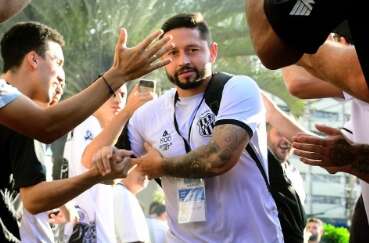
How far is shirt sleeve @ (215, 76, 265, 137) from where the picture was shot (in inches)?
178

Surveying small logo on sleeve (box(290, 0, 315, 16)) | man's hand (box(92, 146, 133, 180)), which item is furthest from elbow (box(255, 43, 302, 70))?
man's hand (box(92, 146, 133, 180))

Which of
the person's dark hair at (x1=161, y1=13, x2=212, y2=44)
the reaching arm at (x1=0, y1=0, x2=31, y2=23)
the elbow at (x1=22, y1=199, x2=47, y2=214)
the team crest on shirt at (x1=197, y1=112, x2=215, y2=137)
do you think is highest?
the reaching arm at (x1=0, y1=0, x2=31, y2=23)

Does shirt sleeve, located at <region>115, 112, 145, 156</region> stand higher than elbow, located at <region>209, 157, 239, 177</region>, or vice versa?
shirt sleeve, located at <region>115, 112, 145, 156</region>

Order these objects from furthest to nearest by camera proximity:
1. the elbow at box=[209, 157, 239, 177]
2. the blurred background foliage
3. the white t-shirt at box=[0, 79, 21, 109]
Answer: the blurred background foliage → the elbow at box=[209, 157, 239, 177] → the white t-shirt at box=[0, 79, 21, 109]

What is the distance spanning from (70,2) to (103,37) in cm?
112

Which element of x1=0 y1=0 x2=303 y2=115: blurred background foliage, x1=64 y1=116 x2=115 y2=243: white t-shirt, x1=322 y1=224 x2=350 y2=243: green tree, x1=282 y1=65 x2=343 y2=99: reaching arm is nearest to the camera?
x1=282 y1=65 x2=343 y2=99: reaching arm

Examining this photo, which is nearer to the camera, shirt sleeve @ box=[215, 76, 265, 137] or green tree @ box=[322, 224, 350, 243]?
shirt sleeve @ box=[215, 76, 265, 137]

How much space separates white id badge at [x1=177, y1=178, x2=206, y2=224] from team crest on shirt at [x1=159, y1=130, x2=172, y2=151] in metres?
0.23

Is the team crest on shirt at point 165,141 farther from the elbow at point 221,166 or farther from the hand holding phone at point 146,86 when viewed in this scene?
the hand holding phone at point 146,86

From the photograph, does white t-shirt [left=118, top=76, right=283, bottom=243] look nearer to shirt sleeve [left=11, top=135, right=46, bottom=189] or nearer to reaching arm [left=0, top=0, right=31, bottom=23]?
shirt sleeve [left=11, top=135, right=46, bottom=189]

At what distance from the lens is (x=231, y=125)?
4457mm

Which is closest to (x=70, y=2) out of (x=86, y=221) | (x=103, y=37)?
(x=103, y=37)

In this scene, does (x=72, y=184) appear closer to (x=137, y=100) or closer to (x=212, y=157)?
(x=212, y=157)

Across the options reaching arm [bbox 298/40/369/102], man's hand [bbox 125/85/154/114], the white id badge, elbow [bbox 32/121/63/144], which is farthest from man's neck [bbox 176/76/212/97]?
reaching arm [bbox 298/40/369/102]
